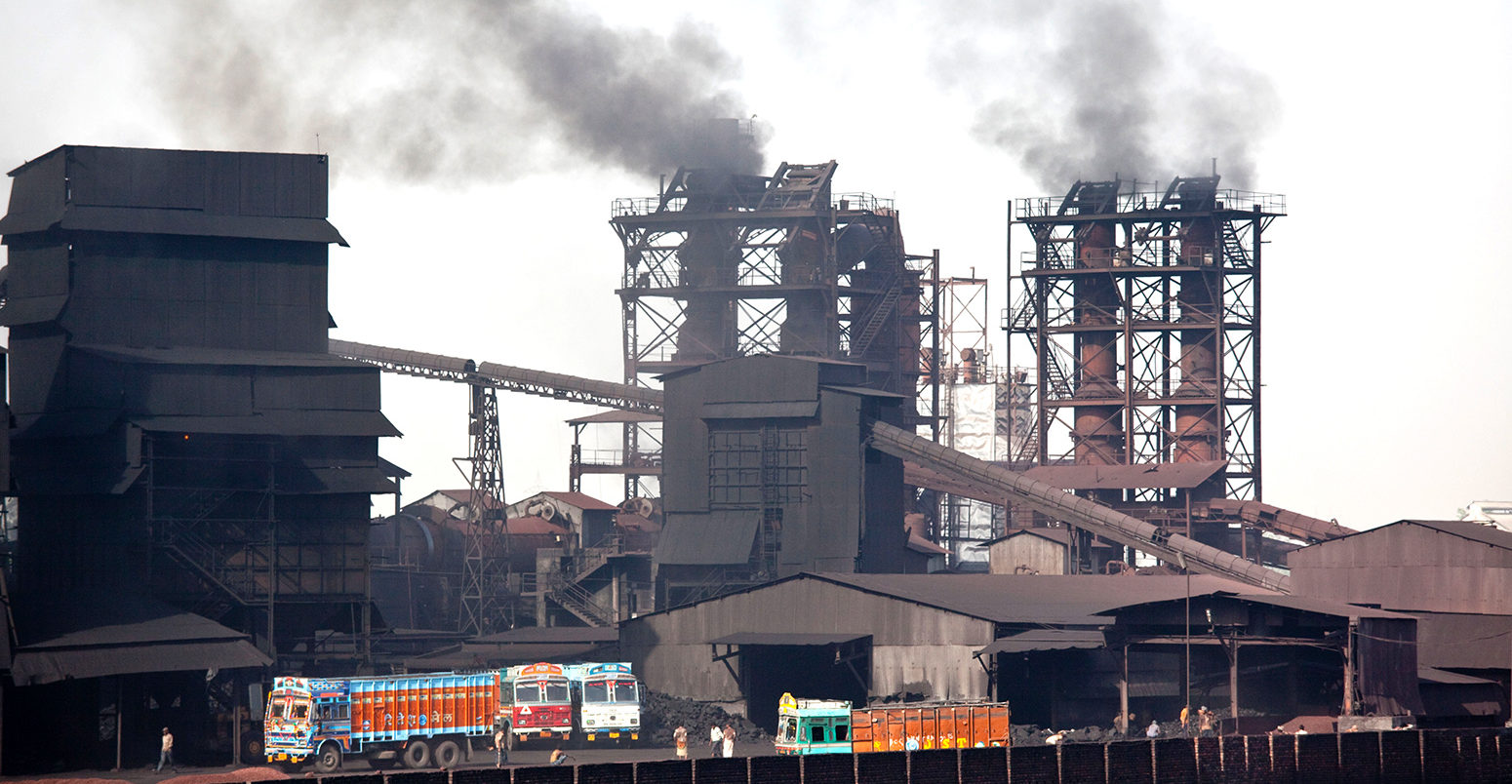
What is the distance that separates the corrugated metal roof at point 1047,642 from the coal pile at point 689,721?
345 inches

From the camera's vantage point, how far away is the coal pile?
61.9 metres

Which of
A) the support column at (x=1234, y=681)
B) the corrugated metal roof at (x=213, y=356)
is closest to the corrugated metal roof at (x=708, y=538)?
the corrugated metal roof at (x=213, y=356)

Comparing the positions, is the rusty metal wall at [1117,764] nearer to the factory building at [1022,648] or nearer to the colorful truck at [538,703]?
the factory building at [1022,648]

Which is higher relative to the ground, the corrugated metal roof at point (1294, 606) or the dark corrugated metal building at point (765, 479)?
the dark corrugated metal building at point (765, 479)

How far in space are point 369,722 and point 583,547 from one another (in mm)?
44784

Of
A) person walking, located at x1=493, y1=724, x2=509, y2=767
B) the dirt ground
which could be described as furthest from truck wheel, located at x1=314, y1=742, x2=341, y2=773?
person walking, located at x1=493, y1=724, x2=509, y2=767

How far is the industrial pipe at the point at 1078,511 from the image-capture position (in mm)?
78438

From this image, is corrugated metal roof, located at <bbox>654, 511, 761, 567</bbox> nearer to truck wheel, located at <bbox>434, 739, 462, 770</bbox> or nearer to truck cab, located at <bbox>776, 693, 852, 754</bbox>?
truck wheel, located at <bbox>434, 739, 462, 770</bbox>

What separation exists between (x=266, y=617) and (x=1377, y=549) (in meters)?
40.7

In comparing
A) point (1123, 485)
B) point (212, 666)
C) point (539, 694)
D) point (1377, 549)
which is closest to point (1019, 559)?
point (1123, 485)

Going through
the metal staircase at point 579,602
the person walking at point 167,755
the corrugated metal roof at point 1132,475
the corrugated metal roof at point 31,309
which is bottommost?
the person walking at point 167,755

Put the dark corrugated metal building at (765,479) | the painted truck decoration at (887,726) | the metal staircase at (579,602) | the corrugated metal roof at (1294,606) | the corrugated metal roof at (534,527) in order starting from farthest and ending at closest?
the corrugated metal roof at (534,527), the metal staircase at (579,602), the dark corrugated metal building at (765,479), the corrugated metal roof at (1294,606), the painted truck decoration at (887,726)

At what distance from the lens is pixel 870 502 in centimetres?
8331

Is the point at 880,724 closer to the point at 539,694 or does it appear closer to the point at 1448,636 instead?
the point at 539,694
